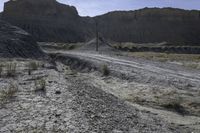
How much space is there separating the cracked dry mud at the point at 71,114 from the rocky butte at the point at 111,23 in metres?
89.4

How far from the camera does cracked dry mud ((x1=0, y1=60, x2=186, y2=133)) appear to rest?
33.3 feet

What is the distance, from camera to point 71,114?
1120cm

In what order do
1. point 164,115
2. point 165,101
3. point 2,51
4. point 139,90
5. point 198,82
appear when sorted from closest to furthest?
1. point 164,115
2. point 165,101
3. point 139,90
4. point 198,82
5. point 2,51

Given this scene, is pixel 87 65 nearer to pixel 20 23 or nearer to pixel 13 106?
pixel 13 106

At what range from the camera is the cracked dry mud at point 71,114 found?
10148mm

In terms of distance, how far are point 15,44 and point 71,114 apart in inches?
979

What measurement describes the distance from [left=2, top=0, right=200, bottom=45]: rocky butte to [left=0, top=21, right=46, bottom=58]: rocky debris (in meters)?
62.1

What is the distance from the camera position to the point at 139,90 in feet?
59.2

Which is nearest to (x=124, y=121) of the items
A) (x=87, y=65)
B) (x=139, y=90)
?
(x=139, y=90)

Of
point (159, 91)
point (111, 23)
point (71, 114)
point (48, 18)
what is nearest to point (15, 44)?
point (159, 91)

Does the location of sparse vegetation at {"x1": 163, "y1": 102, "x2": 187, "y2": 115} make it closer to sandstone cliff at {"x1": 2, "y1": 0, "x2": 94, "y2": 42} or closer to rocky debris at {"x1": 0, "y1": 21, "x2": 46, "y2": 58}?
rocky debris at {"x1": 0, "y1": 21, "x2": 46, "y2": 58}

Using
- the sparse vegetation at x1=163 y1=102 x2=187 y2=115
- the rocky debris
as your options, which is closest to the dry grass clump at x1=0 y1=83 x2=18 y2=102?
the sparse vegetation at x1=163 y1=102 x2=187 y2=115

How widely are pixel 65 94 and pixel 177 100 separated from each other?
14.1 feet

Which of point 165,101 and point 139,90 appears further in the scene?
point 139,90
